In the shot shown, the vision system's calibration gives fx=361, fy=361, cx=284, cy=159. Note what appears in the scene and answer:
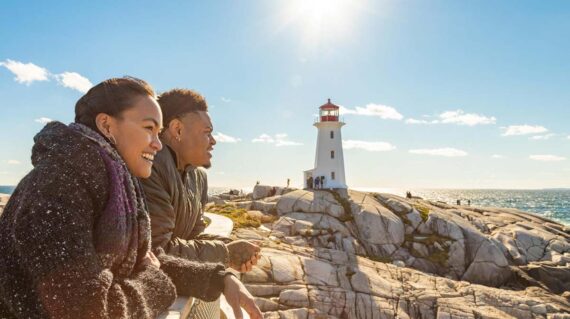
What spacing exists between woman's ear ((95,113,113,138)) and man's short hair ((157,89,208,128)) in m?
1.77

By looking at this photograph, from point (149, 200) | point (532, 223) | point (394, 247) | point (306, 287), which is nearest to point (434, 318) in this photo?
point (306, 287)

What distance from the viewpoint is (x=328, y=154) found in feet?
143

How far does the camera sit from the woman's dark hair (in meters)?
2.12

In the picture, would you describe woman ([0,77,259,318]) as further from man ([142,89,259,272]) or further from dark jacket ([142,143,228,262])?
man ([142,89,259,272])

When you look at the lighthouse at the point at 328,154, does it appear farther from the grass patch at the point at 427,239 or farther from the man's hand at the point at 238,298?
the man's hand at the point at 238,298

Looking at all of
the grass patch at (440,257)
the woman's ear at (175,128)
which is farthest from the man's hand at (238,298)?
the grass patch at (440,257)

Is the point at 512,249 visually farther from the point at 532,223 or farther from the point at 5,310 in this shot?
the point at 5,310

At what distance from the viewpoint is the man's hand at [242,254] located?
365cm

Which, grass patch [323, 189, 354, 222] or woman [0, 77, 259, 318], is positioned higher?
woman [0, 77, 259, 318]

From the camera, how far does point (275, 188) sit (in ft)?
114

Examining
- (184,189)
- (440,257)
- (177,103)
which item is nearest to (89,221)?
(184,189)

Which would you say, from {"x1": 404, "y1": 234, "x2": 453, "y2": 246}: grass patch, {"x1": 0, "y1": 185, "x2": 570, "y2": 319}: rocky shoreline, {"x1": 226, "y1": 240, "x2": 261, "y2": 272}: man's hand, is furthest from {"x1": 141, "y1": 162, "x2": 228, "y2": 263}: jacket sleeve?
{"x1": 404, "y1": 234, "x2": 453, "y2": 246}: grass patch

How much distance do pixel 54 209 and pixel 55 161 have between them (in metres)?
0.24

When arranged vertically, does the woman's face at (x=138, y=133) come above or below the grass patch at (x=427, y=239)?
above
